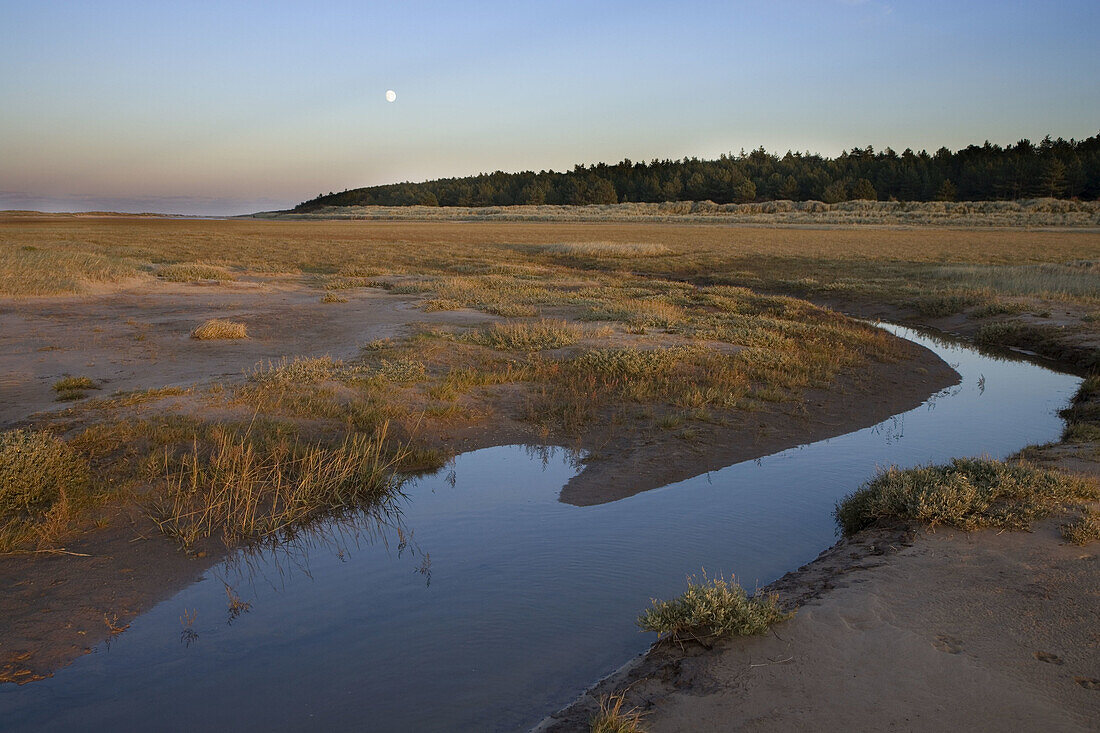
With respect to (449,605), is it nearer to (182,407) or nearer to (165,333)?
(182,407)

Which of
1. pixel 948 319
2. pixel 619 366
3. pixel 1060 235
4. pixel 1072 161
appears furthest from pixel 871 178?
pixel 619 366

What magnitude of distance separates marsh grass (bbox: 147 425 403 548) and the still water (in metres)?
0.42

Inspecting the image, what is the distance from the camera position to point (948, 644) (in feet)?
16.3

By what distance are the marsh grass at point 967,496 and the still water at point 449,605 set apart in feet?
1.77

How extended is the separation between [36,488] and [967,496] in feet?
29.8

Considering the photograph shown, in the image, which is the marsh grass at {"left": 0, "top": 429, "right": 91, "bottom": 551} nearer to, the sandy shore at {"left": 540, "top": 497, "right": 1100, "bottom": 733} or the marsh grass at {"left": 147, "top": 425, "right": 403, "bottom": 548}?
the marsh grass at {"left": 147, "top": 425, "right": 403, "bottom": 548}

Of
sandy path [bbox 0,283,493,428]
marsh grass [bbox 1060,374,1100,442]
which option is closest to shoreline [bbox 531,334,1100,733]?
marsh grass [bbox 1060,374,1100,442]

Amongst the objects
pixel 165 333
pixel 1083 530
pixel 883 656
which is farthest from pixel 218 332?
pixel 1083 530

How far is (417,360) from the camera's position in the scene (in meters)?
13.4

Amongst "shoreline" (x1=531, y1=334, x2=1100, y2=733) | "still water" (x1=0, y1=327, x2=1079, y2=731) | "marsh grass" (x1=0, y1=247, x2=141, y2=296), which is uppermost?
"marsh grass" (x1=0, y1=247, x2=141, y2=296)

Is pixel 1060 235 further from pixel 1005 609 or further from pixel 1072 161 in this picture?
pixel 1005 609

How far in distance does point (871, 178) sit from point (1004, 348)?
11349 cm

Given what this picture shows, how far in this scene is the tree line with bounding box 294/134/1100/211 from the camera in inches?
3922

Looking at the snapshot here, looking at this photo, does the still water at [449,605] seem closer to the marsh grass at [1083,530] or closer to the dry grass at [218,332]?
the marsh grass at [1083,530]
